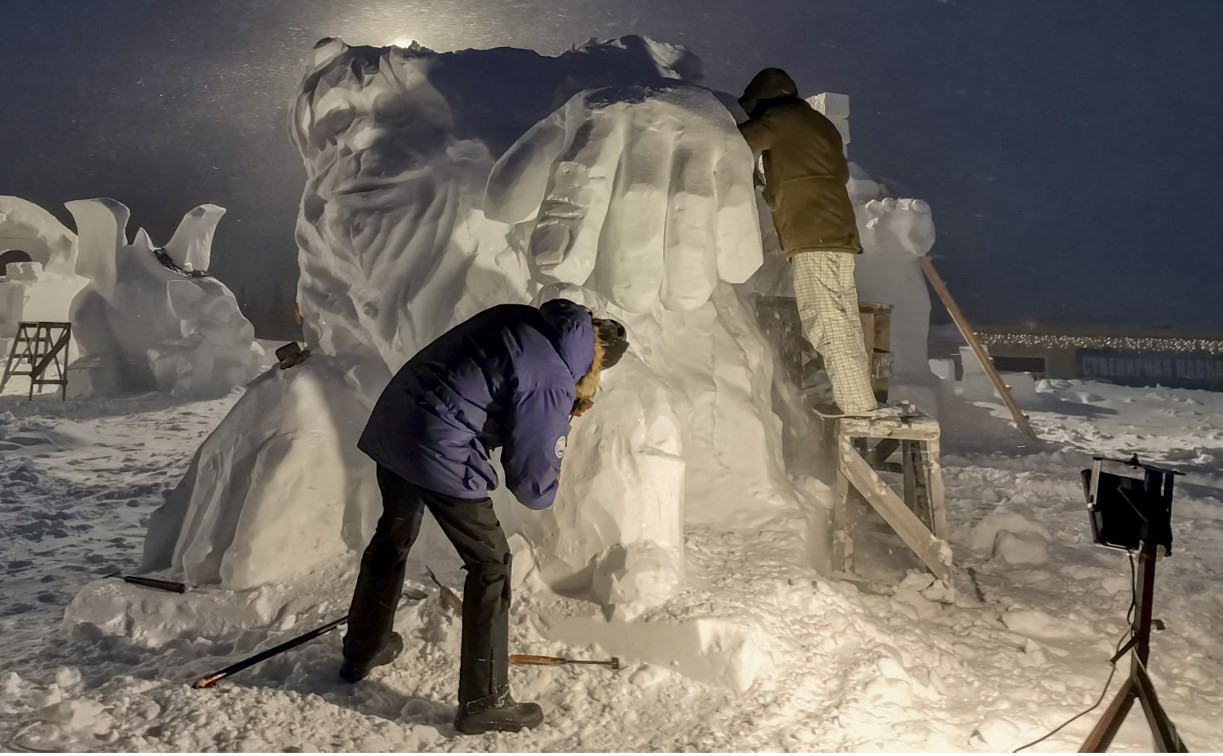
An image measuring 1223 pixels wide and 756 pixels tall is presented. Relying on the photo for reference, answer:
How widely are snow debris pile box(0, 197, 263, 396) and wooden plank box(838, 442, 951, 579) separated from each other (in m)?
12.0

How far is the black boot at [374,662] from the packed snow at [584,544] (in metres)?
0.03

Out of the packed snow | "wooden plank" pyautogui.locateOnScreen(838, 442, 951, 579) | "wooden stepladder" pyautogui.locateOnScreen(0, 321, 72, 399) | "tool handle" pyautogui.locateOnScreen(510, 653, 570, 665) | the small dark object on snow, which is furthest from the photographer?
"wooden stepladder" pyautogui.locateOnScreen(0, 321, 72, 399)

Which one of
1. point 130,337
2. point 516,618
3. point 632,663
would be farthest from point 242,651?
point 130,337

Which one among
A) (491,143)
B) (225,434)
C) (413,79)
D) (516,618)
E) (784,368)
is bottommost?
(516,618)

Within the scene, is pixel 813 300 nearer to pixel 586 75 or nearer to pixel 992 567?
pixel 586 75

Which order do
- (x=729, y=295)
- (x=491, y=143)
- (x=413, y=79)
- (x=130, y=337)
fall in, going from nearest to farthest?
(x=491, y=143), (x=413, y=79), (x=729, y=295), (x=130, y=337)

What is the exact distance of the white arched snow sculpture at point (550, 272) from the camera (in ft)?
9.80

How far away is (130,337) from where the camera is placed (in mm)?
12672

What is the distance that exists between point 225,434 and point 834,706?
116 inches

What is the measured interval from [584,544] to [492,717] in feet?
2.89

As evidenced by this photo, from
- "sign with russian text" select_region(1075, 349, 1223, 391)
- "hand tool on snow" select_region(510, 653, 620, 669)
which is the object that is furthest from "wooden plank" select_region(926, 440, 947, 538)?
"sign with russian text" select_region(1075, 349, 1223, 391)

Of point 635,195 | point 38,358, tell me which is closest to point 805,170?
point 635,195

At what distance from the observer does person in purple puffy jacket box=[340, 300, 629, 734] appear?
232 cm

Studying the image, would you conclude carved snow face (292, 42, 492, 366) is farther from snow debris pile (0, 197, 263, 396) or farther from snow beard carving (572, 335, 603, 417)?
snow debris pile (0, 197, 263, 396)
